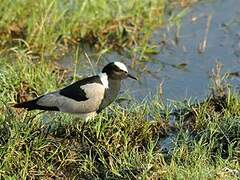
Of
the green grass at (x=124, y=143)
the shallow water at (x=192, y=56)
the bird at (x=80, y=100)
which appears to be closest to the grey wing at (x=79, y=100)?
the bird at (x=80, y=100)

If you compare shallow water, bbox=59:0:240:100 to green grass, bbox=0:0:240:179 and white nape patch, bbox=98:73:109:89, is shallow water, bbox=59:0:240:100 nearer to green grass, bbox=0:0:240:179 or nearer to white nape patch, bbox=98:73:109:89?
green grass, bbox=0:0:240:179

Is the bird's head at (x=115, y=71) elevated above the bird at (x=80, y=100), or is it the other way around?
the bird's head at (x=115, y=71)

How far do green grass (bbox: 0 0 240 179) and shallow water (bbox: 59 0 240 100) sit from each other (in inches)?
9.9

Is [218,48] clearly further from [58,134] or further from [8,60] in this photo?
[58,134]

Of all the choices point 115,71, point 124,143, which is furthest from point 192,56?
point 124,143

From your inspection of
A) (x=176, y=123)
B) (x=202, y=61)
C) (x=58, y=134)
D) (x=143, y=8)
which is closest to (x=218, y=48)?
(x=202, y=61)

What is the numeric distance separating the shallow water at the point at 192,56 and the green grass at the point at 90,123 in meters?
0.25

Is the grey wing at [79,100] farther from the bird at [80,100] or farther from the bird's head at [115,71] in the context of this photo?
the bird's head at [115,71]

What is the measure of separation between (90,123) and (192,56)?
219cm

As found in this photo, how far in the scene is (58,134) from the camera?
213 inches

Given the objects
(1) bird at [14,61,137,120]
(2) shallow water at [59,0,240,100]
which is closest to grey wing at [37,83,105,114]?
(1) bird at [14,61,137,120]

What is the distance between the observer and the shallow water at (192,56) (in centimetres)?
670

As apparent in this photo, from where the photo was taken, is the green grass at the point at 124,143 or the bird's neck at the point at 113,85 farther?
the bird's neck at the point at 113,85

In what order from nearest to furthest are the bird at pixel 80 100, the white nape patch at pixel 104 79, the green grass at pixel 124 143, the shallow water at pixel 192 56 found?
the green grass at pixel 124 143 < the bird at pixel 80 100 < the white nape patch at pixel 104 79 < the shallow water at pixel 192 56
